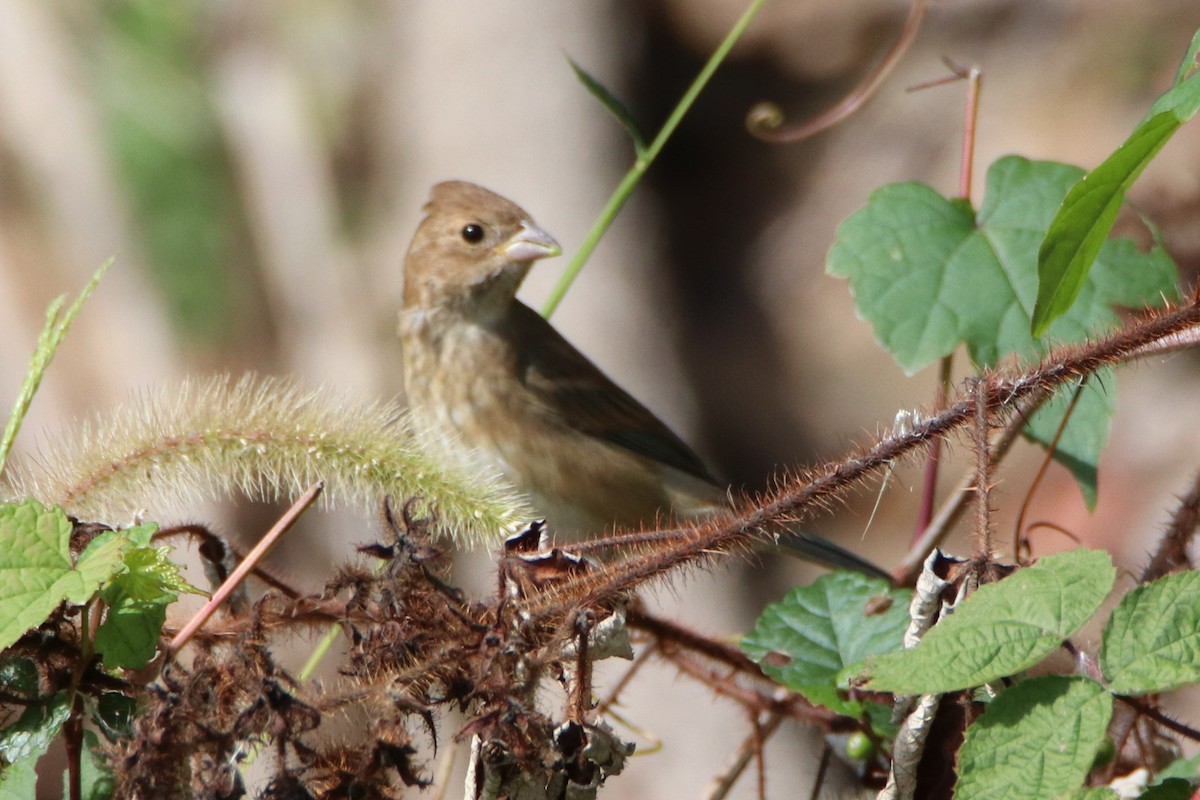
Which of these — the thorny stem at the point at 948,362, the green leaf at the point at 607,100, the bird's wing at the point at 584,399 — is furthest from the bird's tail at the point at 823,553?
the green leaf at the point at 607,100

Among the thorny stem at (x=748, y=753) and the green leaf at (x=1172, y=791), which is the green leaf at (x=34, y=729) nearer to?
the thorny stem at (x=748, y=753)

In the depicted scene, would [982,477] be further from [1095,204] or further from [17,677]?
[17,677]

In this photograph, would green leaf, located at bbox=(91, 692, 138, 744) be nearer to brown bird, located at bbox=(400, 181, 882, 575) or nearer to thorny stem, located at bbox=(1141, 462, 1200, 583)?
thorny stem, located at bbox=(1141, 462, 1200, 583)

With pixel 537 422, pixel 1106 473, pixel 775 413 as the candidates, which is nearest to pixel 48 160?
pixel 775 413

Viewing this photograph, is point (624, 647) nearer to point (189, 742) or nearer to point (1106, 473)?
point (189, 742)

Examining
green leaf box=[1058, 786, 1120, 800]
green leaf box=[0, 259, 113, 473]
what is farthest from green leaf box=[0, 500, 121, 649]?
green leaf box=[1058, 786, 1120, 800]

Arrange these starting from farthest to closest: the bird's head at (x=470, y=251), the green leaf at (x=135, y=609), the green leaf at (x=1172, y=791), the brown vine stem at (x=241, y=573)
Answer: the bird's head at (x=470, y=251)
the brown vine stem at (x=241, y=573)
the green leaf at (x=135, y=609)
the green leaf at (x=1172, y=791)
